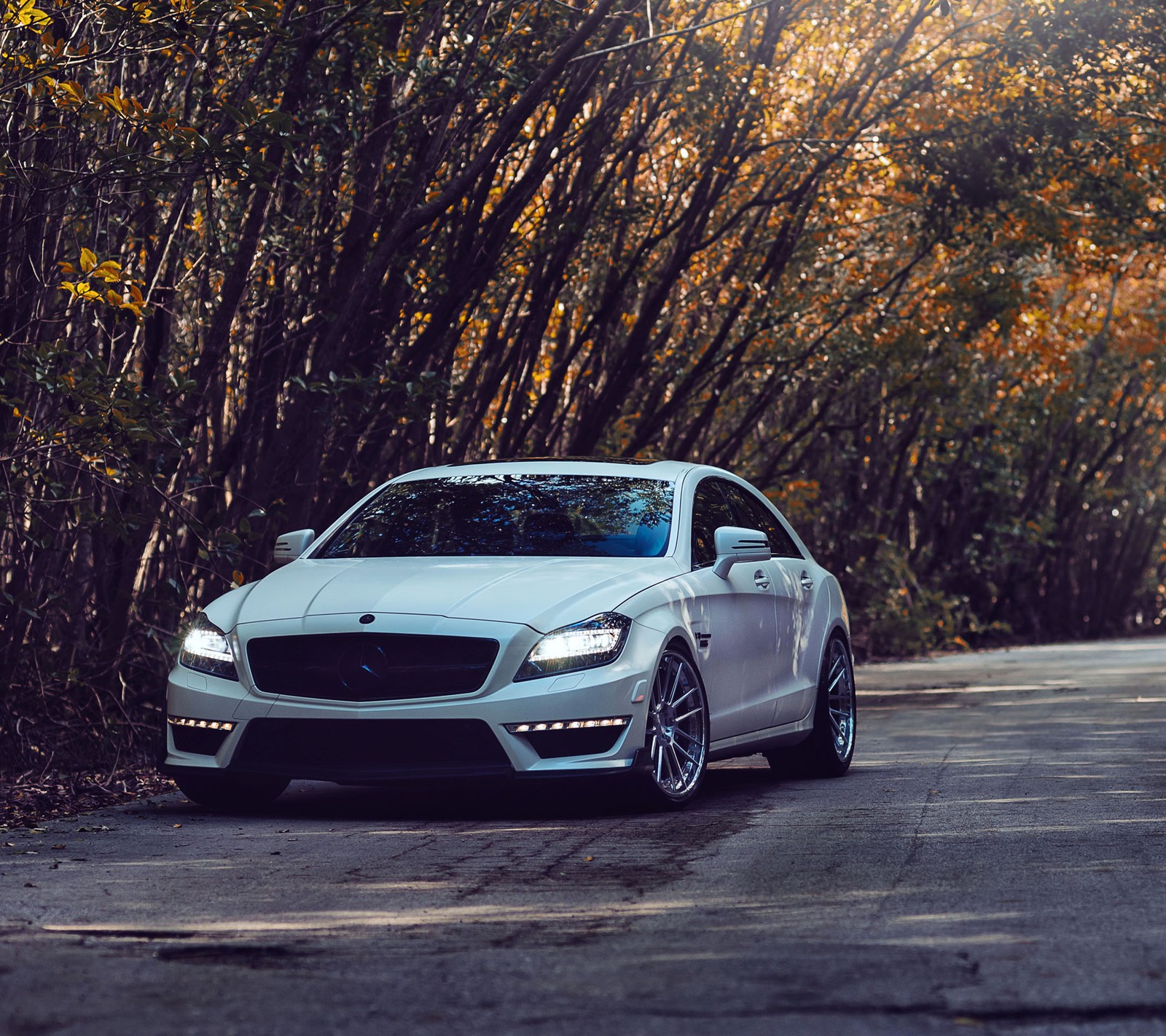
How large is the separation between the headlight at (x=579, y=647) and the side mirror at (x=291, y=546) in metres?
1.92

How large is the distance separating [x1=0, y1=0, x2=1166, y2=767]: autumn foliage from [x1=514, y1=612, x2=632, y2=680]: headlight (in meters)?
2.35

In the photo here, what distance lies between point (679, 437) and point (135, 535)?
12492 mm

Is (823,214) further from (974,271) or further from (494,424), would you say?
(494,424)

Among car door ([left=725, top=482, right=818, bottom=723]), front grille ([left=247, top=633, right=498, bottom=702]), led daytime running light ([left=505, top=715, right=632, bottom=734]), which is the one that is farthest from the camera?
car door ([left=725, top=482, right=818, bottom=723])

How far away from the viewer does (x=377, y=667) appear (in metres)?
7.92

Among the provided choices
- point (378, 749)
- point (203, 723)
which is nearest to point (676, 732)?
point (378, 749)

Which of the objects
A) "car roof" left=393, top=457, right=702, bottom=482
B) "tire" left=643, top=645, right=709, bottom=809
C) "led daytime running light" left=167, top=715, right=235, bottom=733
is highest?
"car roof" left=393, top=457, right=702, bottom=482

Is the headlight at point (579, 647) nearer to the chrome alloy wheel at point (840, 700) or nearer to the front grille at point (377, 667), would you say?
the front grille at point (377, 667)

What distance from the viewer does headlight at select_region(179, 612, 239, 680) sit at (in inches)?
324

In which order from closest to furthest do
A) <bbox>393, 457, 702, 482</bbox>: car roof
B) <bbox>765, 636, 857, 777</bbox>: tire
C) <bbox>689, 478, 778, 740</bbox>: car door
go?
<bbox>689, 478, 778, 740</bbox>: car door, <bbox>393, 457, 702, 482</bbox>: car roof, <bbox>765, 636, 857, 777</bbox>: tire

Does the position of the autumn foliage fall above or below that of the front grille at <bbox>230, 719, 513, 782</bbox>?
above

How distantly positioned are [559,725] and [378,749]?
Answer: 30.8 inches

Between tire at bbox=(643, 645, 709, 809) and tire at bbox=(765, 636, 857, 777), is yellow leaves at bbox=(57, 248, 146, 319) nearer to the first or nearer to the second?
tire at bbox=(643, 645, 709, 809)

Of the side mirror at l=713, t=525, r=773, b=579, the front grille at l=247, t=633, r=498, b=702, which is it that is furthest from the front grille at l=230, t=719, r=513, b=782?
the side mirror at l=713, t=525, r=773, b=579
